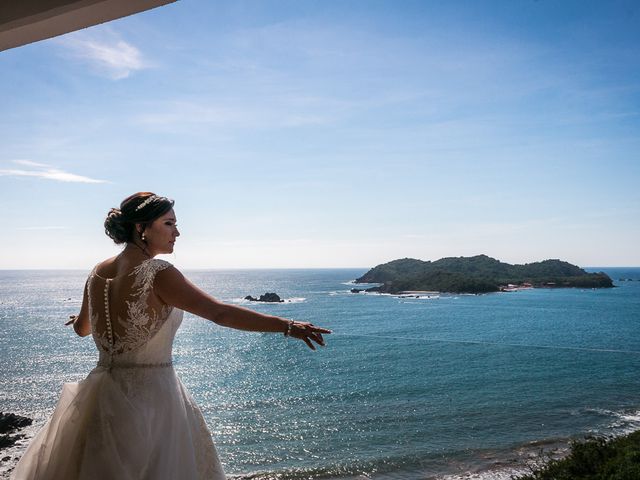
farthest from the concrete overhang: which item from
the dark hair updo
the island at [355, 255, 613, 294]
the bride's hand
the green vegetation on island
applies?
the island at [355, 255, 613, 294]

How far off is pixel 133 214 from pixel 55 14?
0.85 m

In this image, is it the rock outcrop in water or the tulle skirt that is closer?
the tulle skirt

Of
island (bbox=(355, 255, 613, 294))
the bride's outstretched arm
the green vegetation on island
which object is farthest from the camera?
island (bbox=(355, 255, 613, 294))

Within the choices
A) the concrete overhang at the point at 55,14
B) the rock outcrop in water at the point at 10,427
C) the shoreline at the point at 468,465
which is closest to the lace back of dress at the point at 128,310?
the concrete overhang at the point at 55,14

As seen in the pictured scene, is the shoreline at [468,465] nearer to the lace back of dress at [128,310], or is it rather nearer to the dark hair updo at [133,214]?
the lace back of dress at [128,310]

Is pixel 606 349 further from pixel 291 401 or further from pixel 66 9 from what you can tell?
pixel 66 9

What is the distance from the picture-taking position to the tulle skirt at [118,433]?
1.51 metres

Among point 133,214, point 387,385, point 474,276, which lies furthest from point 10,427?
point 474,276

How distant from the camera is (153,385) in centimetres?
164

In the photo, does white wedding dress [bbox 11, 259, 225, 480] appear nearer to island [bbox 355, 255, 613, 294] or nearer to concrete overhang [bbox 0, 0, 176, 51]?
concrete overhang [bbox 0, 0, 176, 51]

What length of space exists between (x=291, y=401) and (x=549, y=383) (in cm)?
1570

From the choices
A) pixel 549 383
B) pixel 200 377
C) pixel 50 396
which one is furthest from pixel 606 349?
pixel 50 396

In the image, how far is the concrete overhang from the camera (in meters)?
1.78

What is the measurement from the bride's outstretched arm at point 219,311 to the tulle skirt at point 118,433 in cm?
31
